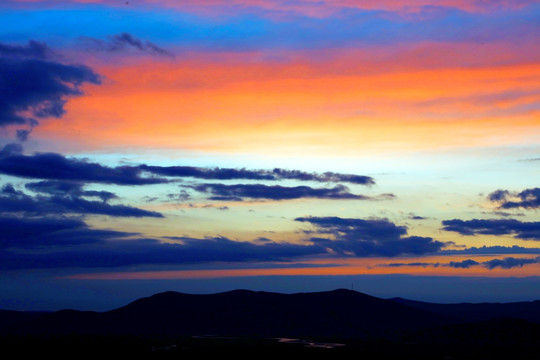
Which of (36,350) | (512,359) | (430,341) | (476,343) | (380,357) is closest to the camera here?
(512,359)

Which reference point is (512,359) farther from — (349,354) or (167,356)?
(167,356)

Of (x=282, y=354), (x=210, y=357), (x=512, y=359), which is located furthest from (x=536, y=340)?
(x=210, y=357)

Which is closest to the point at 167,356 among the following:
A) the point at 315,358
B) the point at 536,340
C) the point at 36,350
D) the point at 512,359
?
the point at 315,358

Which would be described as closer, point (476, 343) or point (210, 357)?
point (210, 357)

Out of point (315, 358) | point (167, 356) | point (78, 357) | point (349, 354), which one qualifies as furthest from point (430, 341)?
point (78, 357)

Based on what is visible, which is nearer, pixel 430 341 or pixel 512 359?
pixel 512 359

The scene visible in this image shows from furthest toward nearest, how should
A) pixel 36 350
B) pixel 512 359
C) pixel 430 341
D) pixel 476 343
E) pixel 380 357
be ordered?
pixel 430 341 < pixel 476 343 < pixel 36 350 < pixel 380 357 < pixel 512 359

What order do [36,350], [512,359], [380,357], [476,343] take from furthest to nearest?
[476,343] → [36,350] → [380,357] → [512,359]

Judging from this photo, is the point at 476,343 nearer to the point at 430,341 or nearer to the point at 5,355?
the point at 430,341
